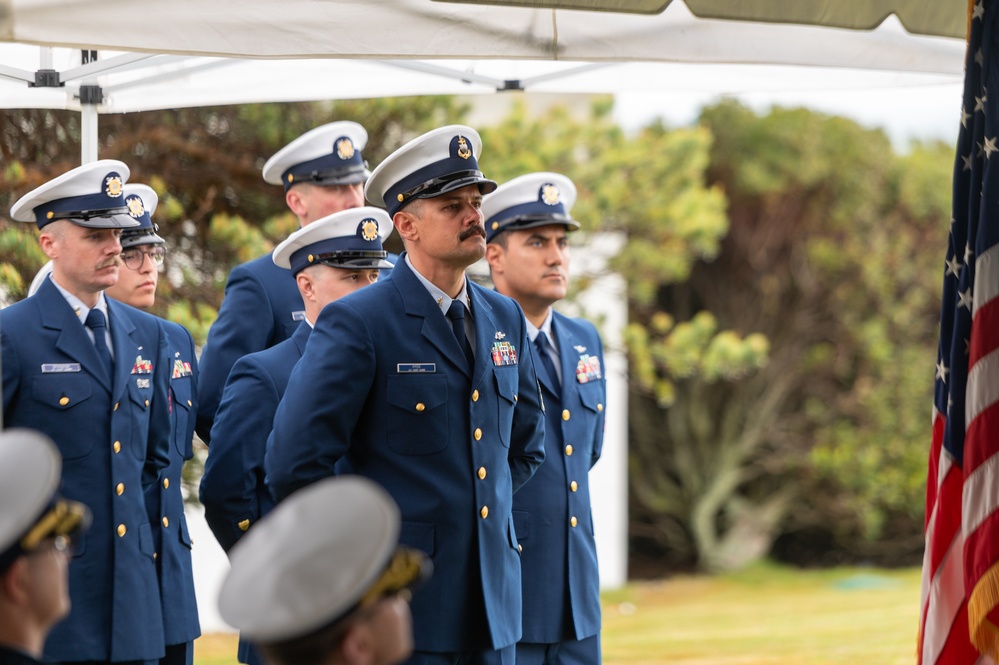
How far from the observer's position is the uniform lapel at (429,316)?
366cm

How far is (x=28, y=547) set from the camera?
2230 mm

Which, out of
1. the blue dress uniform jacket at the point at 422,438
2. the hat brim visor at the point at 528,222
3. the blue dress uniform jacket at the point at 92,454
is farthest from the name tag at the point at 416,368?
the hat brim visor at the point at 528,222

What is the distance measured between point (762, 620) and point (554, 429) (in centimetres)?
707

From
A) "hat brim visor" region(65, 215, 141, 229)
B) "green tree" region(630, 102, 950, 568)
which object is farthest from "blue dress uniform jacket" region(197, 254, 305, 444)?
"green tree" region(630, 102, 950, 568)

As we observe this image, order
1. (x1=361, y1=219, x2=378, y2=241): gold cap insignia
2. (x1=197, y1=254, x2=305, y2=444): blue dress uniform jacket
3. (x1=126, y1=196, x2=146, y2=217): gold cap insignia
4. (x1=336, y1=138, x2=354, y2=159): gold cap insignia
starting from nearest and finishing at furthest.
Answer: (x1=361, y1=219, x2=378, y2=241): gold cap insignia → (x1=126, y1=196, x2=146, y2=217): gold cap insignia → (x1=197, y1=254, x2=305, y2=444): blue dress uniform jacket → (x1=336, y1=138, x2=354, y2=159): gold cap insignia

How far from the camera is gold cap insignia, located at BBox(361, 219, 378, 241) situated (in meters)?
4.79

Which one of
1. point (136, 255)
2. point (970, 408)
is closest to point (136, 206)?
point (136, 255)

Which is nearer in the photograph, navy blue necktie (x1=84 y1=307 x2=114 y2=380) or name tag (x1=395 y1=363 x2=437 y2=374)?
name tag (x1=395 y1=363 x2=437 y2=374)

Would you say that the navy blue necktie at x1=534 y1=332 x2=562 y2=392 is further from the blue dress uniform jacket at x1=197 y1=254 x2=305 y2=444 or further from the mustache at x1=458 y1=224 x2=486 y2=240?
the mustache at x1=458 y1=224 x2=486 y2=240

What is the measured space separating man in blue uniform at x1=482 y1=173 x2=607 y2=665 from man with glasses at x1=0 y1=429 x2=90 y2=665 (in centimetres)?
246

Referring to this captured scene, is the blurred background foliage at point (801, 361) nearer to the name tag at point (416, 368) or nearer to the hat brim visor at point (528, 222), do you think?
the hat brim visor at point (528, 222)

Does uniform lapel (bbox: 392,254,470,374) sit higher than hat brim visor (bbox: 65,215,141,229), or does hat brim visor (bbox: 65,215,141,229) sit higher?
hat brim visor (bbox: 65,215,141,229)

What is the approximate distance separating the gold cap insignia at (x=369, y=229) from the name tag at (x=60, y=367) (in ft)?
3.78

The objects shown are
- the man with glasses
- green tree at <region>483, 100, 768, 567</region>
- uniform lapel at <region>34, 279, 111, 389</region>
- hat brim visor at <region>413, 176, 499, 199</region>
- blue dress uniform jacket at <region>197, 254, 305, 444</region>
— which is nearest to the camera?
the man with glasses
